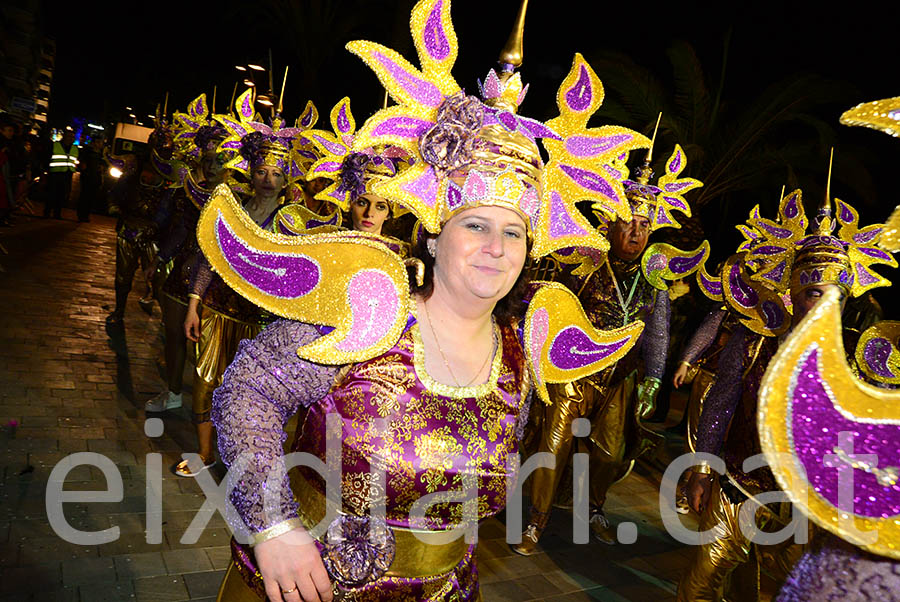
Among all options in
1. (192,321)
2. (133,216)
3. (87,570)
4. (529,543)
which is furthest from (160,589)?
(133,216)

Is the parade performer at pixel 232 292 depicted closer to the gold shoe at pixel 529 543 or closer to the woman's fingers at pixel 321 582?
the gold shoe at pixel 529 543

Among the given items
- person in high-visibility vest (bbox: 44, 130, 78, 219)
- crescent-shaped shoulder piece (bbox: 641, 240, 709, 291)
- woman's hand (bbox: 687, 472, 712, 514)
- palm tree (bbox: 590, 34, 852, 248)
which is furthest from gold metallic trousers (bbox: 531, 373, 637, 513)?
person in high-visibility vest (bbox: 44, 130, 78, 219)

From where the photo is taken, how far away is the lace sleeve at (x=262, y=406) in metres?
1.49

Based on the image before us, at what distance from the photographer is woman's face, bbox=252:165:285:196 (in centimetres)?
426

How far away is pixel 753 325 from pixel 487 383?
213 cm

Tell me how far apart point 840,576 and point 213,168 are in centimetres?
534

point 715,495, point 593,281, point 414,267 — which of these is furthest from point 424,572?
point 593,281

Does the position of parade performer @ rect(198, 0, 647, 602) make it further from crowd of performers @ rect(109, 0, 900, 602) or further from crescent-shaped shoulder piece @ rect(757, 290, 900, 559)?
crescent-shaped shoulder piece @ rect(757, 290, 900, 559)

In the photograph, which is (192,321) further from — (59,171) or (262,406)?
(59,171)

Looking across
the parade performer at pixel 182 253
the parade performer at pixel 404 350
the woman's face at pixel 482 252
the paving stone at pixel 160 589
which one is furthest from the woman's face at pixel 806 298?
the parade performer at pixel 182 253

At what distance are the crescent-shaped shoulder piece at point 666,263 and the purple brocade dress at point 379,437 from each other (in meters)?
3.49

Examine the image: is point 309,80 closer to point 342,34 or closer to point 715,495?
point 342,34

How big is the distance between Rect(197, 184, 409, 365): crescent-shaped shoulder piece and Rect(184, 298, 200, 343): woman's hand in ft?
9.06

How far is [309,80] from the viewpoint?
13.6m
